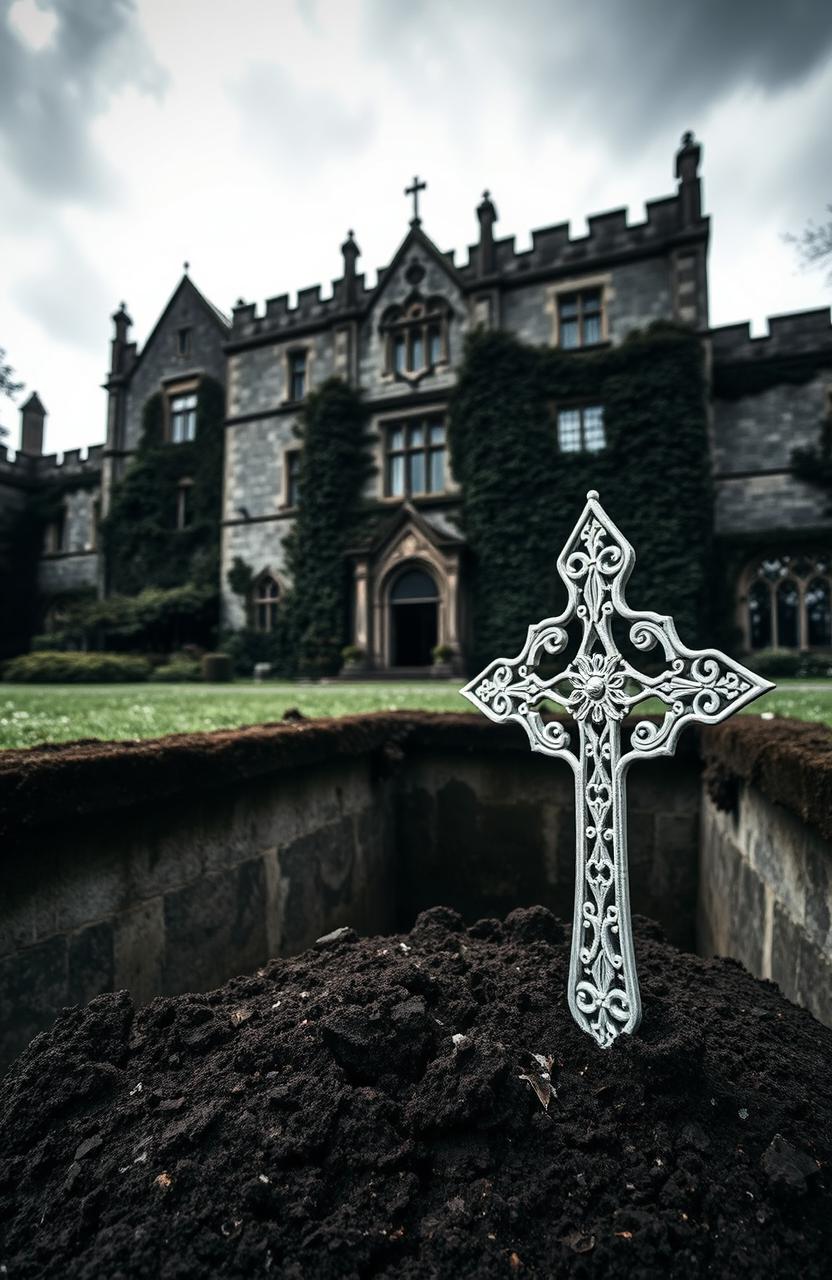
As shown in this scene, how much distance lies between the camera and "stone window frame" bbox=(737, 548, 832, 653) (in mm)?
15352

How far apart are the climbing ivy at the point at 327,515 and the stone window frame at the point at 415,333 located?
1.58 metres

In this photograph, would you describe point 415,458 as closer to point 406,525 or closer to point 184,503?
point 406,525

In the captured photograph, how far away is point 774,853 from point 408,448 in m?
17.1

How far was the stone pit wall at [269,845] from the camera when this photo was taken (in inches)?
74.8

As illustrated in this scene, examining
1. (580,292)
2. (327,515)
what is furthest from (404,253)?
(327,515)

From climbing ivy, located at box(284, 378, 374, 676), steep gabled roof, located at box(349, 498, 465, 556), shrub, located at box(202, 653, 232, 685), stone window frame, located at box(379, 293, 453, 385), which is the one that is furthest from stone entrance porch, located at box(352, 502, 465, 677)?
stone window frame, located at box(379, 293, 453, 385)

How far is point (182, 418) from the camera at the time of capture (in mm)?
22141

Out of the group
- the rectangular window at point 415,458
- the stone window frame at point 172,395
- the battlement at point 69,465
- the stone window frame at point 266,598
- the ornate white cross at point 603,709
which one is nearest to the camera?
the ornate white cross at point 603,709

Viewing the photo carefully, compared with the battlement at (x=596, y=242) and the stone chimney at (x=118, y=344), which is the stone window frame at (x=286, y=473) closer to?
the battlement at (x=596, y=242)

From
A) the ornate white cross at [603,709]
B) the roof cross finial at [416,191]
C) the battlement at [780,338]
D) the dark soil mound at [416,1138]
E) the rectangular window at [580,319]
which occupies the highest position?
the roof cross finial at [416,191]

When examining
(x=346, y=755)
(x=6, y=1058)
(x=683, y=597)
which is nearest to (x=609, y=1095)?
(x=6, y=1058)

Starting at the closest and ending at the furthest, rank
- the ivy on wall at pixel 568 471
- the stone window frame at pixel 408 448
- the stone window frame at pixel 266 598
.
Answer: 1. the ivy on wall at pixel 568 471
2. the stone window frame at pixel 408 448
3. the stone window frame at pixel 266 598

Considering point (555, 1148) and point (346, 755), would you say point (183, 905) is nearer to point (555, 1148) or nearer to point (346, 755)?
point (346, 755)

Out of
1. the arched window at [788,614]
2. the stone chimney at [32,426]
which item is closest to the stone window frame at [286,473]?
the arched window at [788,614]
